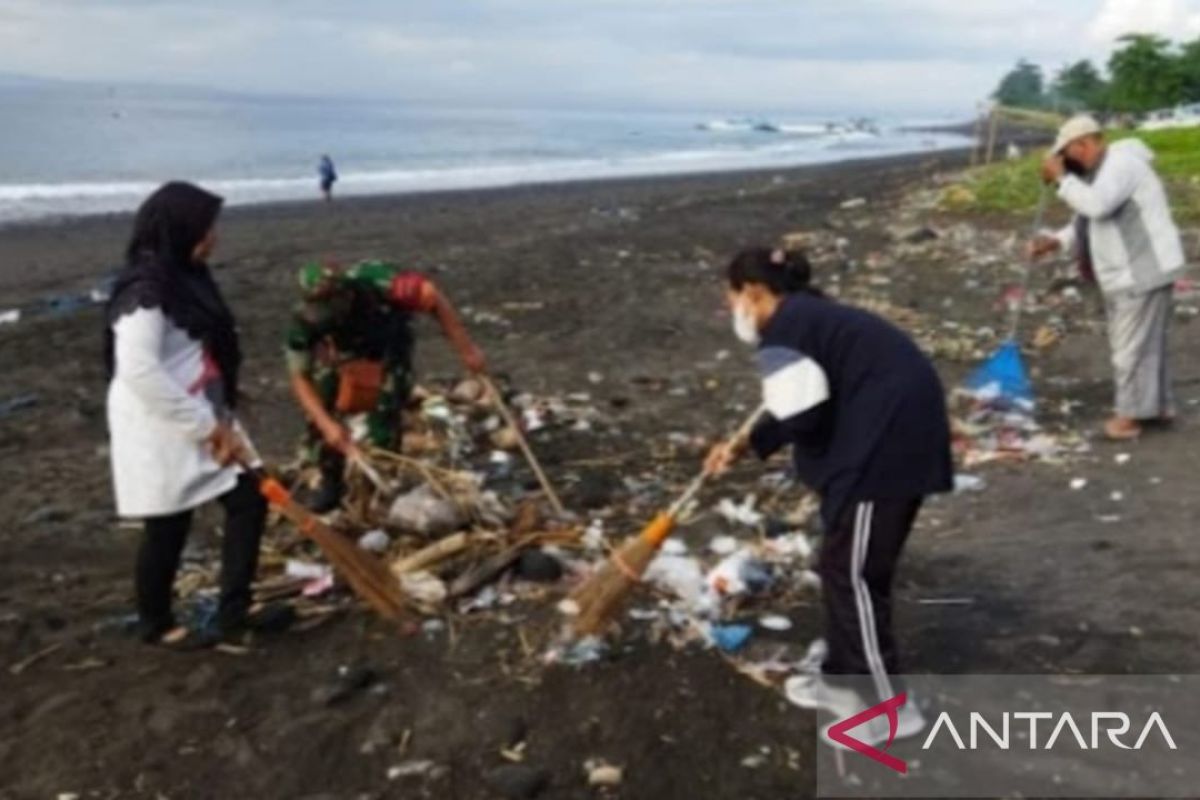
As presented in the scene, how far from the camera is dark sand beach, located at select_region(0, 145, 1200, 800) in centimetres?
415

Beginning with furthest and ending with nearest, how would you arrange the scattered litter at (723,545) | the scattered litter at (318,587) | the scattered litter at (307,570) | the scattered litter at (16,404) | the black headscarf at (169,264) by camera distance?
the scattered litter at (16,404), the scattered litter at (723,545), the scattered litter at (307,570), the scattered litter at (318,587), the black headscarf at (169,264)

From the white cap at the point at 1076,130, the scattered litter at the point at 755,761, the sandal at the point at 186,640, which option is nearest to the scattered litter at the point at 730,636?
the scattered litter at the point at 755,761

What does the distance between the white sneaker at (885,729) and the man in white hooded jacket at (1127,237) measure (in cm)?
368

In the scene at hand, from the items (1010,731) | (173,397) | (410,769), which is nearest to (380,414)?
(173,397)

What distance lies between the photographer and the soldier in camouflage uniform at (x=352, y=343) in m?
6.08

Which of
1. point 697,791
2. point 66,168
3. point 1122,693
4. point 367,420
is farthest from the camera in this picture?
point 66,168

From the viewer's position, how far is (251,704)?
4.52 meters

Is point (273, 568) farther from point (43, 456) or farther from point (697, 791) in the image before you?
point (43, 456)

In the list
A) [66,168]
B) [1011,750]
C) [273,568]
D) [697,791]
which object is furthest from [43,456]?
[66,168]

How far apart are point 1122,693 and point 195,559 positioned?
391 centimetres

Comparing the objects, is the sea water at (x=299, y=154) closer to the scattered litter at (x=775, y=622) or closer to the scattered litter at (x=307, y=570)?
the scattered litter at (x=307, y=570)

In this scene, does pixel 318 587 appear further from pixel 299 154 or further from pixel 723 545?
pixel 299 154

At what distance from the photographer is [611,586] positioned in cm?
470

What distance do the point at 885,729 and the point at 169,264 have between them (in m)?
2.76
